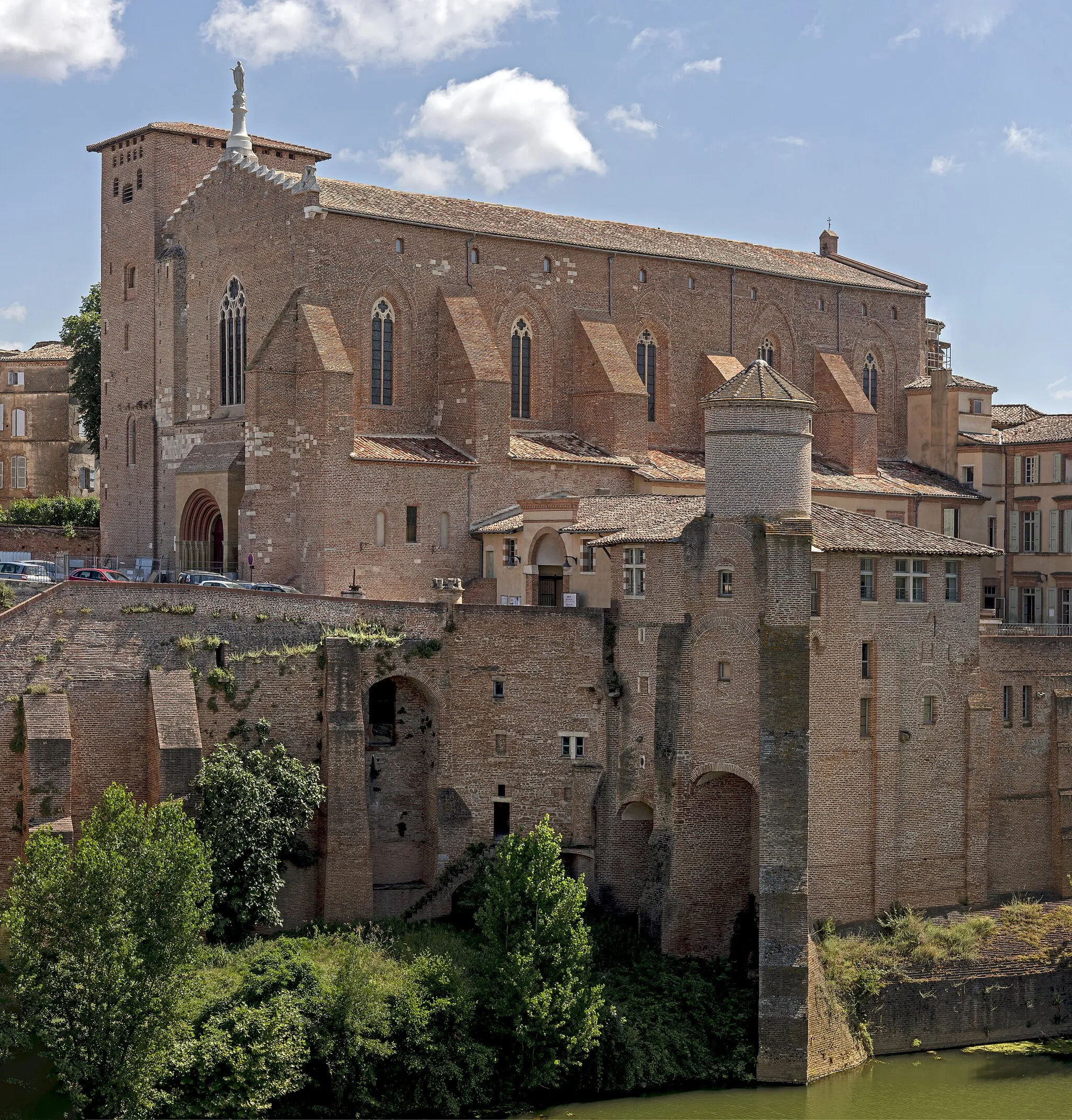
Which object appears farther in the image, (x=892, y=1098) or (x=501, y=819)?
(x=501, y=819)

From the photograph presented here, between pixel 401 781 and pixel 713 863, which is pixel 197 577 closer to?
pixel 401 781

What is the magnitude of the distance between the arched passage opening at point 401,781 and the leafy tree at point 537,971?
633 cm

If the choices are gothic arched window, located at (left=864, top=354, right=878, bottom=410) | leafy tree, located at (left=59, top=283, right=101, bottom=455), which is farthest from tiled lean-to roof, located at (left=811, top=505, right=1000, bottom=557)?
leafy tree, located at (left=59, top=283, right=101, bottom=455)

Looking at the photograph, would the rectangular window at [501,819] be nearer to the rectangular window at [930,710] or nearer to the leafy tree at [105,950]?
the rectangular window at [930,710]

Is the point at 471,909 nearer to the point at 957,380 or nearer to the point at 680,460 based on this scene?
the point at 680,460

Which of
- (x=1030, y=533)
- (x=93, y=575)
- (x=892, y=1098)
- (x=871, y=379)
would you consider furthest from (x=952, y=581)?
(x=871, y=379)

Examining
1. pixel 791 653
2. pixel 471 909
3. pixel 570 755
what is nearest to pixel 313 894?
pixel 471 909

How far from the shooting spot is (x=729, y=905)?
1775 inches

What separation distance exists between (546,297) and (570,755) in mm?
18765

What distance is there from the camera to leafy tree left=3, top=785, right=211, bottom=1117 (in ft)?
117

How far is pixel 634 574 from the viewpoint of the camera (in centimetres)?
4659

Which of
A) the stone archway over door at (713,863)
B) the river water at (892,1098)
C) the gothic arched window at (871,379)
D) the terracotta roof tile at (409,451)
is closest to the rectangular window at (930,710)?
the stone archway over door at (713,863)

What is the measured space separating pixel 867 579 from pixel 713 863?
7952mm

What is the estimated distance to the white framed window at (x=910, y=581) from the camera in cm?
4641
